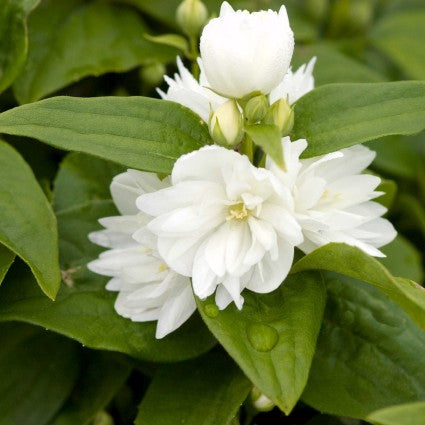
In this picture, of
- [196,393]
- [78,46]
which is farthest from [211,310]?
[78,46]

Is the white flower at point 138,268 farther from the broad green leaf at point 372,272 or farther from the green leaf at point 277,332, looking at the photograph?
the broad green leaf at point 372,272

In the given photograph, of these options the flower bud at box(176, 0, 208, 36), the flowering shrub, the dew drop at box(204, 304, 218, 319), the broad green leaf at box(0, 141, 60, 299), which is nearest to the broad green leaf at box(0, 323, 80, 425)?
the flowering shrub

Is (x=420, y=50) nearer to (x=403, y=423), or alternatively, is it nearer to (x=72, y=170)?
(x=72, y=170)

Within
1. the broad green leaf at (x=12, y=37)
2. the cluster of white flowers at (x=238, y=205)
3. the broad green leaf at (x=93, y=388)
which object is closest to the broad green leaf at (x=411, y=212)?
the cluster of white flowers at (x=238, y=205)

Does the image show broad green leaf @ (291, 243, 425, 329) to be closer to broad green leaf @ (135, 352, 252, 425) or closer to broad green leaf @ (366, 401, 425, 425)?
broad green leaf @ (366, 401, 425, 425)

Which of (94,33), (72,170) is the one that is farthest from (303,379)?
(94,33)

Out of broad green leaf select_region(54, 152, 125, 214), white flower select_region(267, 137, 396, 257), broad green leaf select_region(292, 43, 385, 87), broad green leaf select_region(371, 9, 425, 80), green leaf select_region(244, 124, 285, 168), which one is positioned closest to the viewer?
green leaf select_region(244, 124, 285, 168)
